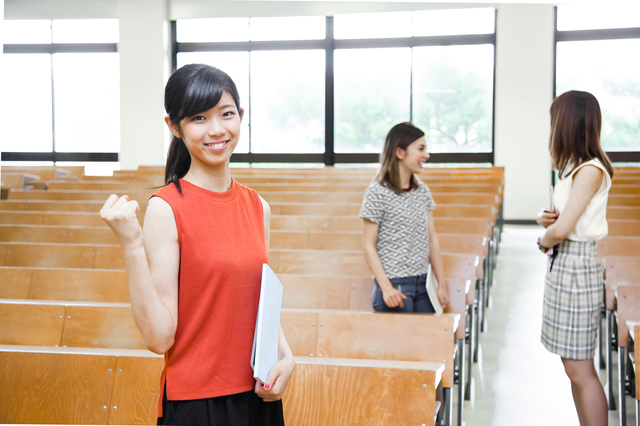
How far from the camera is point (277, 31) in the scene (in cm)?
880

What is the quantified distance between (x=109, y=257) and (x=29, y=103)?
23.8ft

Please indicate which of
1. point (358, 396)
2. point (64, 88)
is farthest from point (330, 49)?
point (358, 396)

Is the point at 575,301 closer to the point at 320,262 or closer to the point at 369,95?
the point at 320,262

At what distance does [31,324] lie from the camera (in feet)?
7.20

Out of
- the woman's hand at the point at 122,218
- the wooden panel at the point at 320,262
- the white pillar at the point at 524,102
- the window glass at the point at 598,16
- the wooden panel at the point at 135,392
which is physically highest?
the window glass at the point at 598,16

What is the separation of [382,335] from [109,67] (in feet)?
27.1

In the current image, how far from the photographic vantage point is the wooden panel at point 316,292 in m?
A: 2.58

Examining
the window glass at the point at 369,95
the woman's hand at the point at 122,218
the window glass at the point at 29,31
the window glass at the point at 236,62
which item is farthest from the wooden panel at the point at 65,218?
the window glass at the point at 29,31

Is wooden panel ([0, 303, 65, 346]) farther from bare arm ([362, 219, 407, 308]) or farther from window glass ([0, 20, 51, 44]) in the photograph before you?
window glass ([0, 20, 51, 44])

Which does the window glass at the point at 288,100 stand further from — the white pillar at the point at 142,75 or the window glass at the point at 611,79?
the window glass at the point at 611,79

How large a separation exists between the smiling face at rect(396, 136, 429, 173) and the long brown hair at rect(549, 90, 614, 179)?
0.49 meters

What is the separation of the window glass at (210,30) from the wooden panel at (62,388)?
7.78m

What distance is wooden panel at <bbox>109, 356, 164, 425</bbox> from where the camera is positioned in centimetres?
175

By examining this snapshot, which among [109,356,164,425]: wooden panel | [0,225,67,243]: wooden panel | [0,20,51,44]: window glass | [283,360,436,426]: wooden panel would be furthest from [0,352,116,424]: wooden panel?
[0,20,51,44]: window glass
